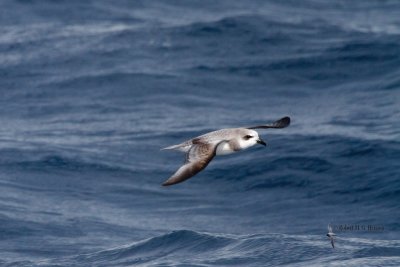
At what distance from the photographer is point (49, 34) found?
30938mm

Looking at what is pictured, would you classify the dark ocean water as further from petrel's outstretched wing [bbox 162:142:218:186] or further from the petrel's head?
petrel's outstretched wing [bbox 162:142:218:186]

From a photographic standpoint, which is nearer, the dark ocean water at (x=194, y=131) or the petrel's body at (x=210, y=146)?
the petrel's body at (x=210, y=146)

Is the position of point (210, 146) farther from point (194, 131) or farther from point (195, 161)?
Result: point (194, 131)

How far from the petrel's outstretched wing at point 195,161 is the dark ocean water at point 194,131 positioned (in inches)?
110

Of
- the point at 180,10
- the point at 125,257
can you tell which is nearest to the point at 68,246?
the point at 125,257

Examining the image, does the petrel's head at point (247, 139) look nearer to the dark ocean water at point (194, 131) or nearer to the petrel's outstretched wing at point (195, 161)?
the petrel's outstretched wing at point (195, 161)

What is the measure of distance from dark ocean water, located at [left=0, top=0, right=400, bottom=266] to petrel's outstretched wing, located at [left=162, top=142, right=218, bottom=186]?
9.20 feet

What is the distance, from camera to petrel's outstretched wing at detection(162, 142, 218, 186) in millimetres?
12602

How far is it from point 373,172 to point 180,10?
1404cm

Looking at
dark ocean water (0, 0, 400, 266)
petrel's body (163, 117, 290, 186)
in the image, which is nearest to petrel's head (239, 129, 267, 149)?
petrel's body (163, 117, 290, 186)

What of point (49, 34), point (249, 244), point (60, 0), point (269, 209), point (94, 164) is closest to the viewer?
point (249, 244)

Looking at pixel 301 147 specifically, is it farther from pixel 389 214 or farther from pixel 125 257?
pixel 125 257

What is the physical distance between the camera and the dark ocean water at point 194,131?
18312 mm

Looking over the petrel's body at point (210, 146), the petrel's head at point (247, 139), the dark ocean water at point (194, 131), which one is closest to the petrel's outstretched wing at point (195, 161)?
the petrel's body at point (210, 146)
